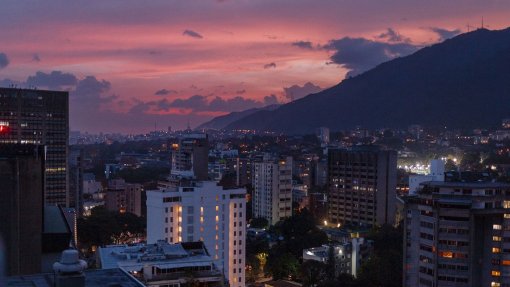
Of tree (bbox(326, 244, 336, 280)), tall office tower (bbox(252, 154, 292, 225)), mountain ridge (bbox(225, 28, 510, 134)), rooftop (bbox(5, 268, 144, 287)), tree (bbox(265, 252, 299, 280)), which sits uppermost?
mountain ridge (bbox(225, 28, 510, 134))

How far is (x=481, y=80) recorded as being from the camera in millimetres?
117375

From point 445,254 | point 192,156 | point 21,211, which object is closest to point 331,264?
point 445,254

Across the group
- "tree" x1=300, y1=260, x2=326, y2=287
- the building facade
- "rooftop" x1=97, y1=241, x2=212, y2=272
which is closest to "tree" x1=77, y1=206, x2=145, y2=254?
the building facade

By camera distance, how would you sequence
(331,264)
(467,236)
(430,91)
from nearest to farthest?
(467,236) → (331,264) → (430,91)

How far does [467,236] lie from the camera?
19.0 m

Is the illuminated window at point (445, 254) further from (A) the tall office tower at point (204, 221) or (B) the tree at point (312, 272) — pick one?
(A) the tall office tower at point (204, 221)

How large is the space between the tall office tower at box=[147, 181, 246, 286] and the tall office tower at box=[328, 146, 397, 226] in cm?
1649

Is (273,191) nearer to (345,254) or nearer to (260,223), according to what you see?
(260,223)

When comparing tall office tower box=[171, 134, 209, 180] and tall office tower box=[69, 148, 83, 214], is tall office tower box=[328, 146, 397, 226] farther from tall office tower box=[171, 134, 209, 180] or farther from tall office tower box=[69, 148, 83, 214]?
tall office tower box=[69, 148, 83, 214]

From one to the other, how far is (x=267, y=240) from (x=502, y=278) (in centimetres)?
1410

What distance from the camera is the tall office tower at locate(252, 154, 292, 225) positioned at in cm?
3997

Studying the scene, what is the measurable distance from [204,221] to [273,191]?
16.4 metres

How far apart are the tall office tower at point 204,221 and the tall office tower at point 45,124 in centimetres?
985

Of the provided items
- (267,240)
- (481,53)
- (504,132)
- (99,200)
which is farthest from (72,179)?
(481,53)
